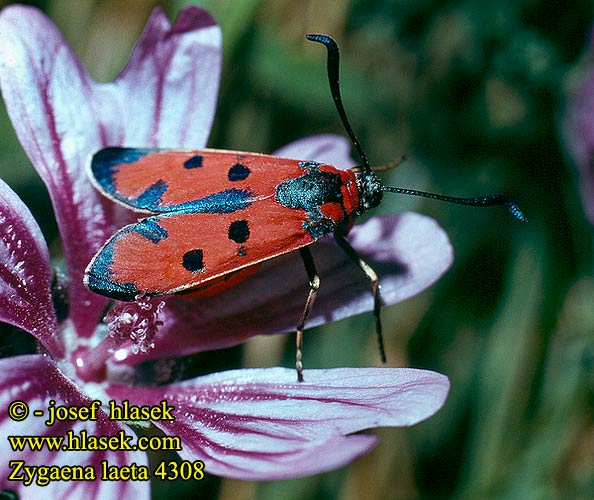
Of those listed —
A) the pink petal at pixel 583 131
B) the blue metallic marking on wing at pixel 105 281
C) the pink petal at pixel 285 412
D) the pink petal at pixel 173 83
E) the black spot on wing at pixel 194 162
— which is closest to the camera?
the pink petal at pixel 285 412

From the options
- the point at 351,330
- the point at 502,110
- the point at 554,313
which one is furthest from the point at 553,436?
the point at 502,110

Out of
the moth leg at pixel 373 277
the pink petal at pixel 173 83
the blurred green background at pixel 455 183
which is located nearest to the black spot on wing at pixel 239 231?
the moth leg at pixel 373 277

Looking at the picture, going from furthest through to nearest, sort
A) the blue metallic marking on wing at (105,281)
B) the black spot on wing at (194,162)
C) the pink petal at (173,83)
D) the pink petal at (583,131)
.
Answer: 1. the pink petal at (583,131)
2. the pink petal at (173,83)
3. the black spot on wing at (194,162)
4. the blue metallic marking on wing at (105,281)

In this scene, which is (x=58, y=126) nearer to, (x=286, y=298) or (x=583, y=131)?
(x=286, y=298)

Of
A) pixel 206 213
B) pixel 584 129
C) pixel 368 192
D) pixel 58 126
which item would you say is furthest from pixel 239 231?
pixel 584 129

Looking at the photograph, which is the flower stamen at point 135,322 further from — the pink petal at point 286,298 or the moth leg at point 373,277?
the moth leg at point 373,277

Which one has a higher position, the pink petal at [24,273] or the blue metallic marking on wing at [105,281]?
the blue metallic marking on wing at [105,281]

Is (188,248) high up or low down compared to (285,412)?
up
